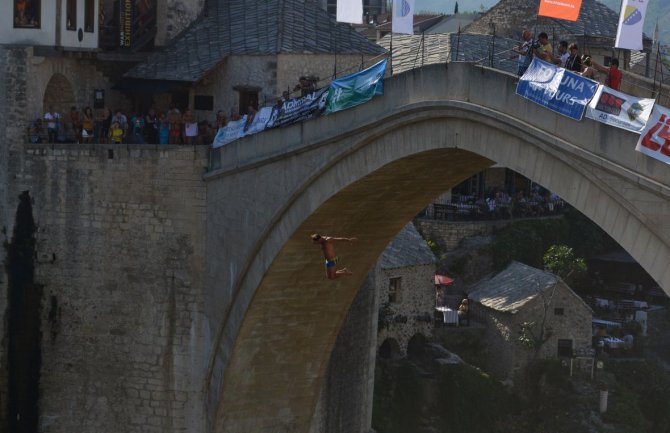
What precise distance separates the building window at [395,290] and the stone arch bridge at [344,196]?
17.7 meters

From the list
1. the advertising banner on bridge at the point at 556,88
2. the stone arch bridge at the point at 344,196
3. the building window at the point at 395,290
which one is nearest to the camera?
the stone arch bridge at the point at 344,196

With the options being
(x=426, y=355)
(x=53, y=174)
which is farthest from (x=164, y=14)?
(x=426, y=355)

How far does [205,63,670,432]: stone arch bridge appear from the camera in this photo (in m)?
23.7

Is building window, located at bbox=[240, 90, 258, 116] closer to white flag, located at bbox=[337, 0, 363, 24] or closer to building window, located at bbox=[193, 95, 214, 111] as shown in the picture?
building window, located at bbox=[193, 95, 214, 111]

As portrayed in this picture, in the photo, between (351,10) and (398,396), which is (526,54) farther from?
(398,396)

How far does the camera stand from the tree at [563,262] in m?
61.8

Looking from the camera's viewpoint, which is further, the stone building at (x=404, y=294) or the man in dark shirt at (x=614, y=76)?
the stone building at (x=404, y=294)

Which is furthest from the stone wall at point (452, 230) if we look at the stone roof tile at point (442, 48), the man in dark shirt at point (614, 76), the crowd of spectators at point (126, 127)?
the man in dark shirt at point (614, 76)

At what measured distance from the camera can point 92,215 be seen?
3512 cm

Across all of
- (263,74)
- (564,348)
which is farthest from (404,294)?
(263,74)

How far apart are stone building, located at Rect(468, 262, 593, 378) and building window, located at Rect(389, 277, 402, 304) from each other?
462 centimetres

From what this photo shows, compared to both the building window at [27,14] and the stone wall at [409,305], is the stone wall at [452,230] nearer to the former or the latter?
the stone wall at [409,305]

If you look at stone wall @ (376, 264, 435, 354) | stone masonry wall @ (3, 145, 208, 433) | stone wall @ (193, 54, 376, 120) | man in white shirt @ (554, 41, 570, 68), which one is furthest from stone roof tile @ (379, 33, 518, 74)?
man in white shirt @ (554, 41, 570, 68)

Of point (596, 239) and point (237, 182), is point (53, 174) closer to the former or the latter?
point (237, 182)
